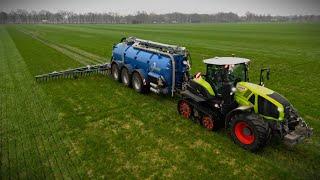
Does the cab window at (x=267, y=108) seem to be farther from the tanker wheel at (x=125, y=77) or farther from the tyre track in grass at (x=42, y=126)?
the tanker wheel at (x=125, y=77)

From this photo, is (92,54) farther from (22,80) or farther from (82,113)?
(82,113)

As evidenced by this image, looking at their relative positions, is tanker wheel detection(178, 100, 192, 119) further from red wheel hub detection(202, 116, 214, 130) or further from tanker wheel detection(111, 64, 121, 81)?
tanker wheel detection(111, 64, 121, 81)

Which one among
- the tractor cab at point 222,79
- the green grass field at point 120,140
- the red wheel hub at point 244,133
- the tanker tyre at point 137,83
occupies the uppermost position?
the tractor cab at point 222,79

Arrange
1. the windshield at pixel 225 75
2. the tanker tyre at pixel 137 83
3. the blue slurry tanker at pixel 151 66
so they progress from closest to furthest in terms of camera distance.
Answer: the windshield at pixel 225 75 < the blue slurry tanker at pixel 151 66 < the tanker tyre at pixel 137 83

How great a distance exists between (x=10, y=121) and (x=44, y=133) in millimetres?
2096

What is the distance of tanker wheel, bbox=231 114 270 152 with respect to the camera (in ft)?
28.3

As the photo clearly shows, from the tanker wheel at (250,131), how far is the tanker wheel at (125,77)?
308 inches

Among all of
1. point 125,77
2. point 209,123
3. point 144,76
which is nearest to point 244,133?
point 209,123

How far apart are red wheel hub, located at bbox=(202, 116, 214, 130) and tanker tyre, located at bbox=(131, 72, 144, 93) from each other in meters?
4.80

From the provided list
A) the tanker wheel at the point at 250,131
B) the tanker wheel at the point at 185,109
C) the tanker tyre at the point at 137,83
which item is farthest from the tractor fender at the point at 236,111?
the tanker tyre at the point at 137,83

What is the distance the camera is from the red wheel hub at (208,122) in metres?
10.5

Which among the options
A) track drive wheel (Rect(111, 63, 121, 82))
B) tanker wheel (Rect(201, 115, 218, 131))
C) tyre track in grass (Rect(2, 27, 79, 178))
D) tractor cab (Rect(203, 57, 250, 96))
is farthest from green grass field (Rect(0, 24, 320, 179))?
tractor cab (Rect(203, 57, 250, 96))

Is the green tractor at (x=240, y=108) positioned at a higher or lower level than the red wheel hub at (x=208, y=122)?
higher

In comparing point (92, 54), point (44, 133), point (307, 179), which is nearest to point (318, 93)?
point (307, 179)
